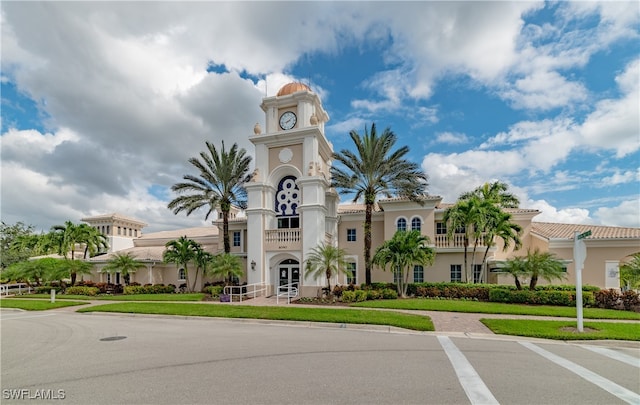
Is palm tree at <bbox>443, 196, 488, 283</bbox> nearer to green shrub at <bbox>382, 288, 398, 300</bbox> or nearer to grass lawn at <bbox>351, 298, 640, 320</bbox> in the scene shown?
grass lawn at <bbox>351, 298, 640, 320</bbox>

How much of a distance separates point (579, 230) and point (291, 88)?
23.8 metres

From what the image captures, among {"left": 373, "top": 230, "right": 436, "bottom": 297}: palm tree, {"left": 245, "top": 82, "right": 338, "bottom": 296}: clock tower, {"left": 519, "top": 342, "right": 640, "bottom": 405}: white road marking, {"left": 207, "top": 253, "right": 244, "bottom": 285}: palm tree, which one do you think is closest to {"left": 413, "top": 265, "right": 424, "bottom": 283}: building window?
{"left": 373, "top": 230, "right": 436, "bottom": 297}: palm tree

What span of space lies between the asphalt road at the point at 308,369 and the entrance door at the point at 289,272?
12933mm

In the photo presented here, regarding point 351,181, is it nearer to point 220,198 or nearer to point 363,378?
point 220,198

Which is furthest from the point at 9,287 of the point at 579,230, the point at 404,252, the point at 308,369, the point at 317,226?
the point at 579,230

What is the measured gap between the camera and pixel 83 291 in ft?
89.6

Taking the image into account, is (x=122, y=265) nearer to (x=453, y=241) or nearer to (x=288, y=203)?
(x=288, y=203)

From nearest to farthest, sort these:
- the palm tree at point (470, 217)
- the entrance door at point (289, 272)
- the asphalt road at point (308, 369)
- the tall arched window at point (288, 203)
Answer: the asphalt road at point (308, 369)
the palm tree at point (470, 217)
the entrance door at point (289, 272)
the tall arched window at point (288, 203)

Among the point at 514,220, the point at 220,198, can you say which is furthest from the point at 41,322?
the point at 514,220

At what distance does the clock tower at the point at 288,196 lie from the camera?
2373cm

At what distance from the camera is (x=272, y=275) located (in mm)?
24609

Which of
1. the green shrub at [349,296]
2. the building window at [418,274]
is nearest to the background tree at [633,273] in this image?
the building window at [418,274]

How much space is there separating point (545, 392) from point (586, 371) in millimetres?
2062

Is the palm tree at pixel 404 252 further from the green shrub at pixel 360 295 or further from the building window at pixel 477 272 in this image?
the building window at pixel 477 272
